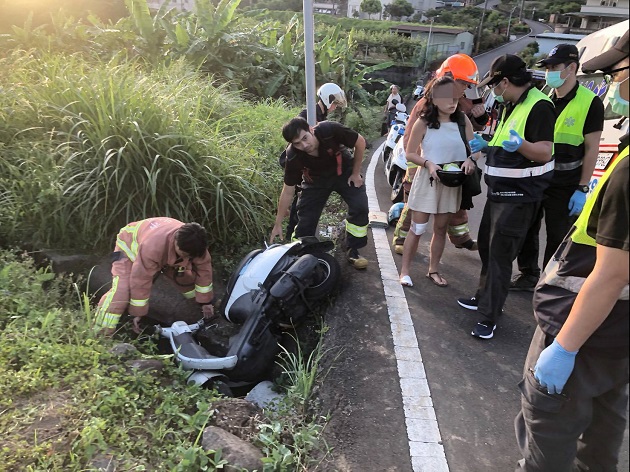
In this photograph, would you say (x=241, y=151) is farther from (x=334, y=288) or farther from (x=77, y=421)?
(x=77, y=421)

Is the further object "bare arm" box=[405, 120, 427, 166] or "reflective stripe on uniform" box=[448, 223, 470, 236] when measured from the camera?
"reflective stripe on uniform" box=[448, 223, 470, 236]

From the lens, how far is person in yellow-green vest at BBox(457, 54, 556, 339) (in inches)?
119

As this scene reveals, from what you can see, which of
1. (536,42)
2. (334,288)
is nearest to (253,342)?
(334,288)

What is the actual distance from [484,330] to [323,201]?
1.90 m

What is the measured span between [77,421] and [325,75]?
13.3m

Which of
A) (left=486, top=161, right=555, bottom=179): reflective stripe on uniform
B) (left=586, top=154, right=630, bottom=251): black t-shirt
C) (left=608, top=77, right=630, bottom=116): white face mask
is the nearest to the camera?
(left=586, top=154, right=630, bottom=251): black t-shirt

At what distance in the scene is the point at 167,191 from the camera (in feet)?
15.0

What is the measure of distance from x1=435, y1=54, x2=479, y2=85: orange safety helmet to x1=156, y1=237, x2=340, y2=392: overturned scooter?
2.11 metres

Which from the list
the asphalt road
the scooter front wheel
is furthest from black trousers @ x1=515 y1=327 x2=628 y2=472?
the scooter front wheel

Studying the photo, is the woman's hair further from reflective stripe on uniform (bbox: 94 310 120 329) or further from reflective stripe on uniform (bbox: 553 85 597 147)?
reflective stripe on uniform (bbox: 94 310 120 329)

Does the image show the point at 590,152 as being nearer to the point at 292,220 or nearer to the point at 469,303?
the point at 469,303

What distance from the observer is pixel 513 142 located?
9.91ft

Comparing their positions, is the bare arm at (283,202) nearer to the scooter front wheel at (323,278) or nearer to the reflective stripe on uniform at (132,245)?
the scooter front wheel at (323,278)

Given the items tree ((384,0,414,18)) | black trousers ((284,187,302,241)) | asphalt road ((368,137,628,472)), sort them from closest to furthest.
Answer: asphalt road ((368,137,628,472)) → black trousers ((284,187,302,241)) → tree ((384,0,414,18))
